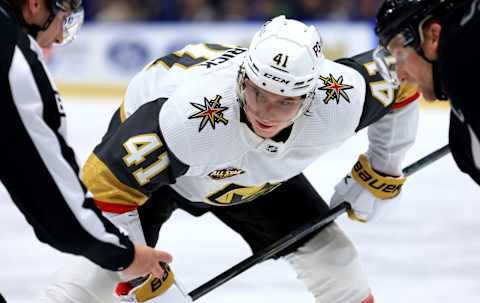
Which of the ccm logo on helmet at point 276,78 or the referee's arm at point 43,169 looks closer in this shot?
the referee's arm at point 43,169

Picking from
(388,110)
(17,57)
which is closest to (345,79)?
(388,110)

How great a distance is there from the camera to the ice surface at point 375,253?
3479 millimetres

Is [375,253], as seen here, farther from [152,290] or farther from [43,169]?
[43,169]

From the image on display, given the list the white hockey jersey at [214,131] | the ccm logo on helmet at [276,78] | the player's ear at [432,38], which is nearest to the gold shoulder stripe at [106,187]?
the white hockey jersey at [214,131]

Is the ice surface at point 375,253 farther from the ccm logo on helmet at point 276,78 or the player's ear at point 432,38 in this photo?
the player's ear at point 432,38

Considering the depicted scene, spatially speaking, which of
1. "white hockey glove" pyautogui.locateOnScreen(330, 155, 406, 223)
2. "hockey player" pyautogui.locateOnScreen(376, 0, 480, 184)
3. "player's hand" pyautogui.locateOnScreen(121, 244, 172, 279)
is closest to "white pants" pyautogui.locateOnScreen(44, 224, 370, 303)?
"white hockey glove" pyautogui.locateOnScreen(330, 155, 406, 223)

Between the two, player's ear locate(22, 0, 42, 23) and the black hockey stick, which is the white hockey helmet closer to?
the black hockey stick

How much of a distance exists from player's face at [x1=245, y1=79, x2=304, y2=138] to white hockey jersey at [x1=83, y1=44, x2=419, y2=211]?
58mm

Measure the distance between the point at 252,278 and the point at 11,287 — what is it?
3.13 ft

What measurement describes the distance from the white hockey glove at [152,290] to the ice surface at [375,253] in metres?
0.55

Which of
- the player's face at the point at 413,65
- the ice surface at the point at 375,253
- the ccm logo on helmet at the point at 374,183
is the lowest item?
the ice surface at the point at 375,253

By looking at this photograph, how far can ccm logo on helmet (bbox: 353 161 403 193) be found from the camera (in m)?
3.10

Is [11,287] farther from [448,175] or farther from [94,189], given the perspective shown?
[448,175]

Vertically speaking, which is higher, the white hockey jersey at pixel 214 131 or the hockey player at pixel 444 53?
the hockey player at pixel 444 53
